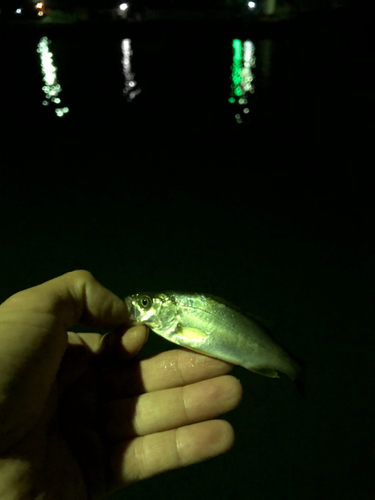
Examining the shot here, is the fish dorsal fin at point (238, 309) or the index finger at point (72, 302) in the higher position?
the index finger at point (72, 302)

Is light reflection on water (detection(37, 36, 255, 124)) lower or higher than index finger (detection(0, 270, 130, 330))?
higher

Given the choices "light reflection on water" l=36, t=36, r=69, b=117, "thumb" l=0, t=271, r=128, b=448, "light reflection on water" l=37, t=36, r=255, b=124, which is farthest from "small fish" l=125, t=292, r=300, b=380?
"light reflection on water" l=36, t=36, r=69, b=117

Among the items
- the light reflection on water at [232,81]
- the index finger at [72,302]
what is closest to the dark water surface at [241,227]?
the light reflection on water at [232,81]

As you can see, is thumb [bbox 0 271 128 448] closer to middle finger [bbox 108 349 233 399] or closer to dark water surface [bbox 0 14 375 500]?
middle finger [bbox 108 349 233 399]

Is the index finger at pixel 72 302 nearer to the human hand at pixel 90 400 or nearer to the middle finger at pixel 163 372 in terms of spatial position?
the human hand at pixel 90 400

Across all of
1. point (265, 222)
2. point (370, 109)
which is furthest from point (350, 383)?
point (370, 109)

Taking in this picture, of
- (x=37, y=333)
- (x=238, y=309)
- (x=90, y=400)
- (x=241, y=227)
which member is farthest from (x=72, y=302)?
(x=241, y=227)
